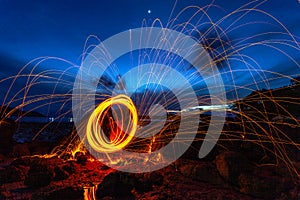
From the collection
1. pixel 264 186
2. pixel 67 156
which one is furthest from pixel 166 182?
pixel 67 156

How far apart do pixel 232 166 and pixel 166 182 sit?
169 cm

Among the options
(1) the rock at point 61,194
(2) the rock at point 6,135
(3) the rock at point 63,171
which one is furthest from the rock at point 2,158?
(1) the rock at point 61,194

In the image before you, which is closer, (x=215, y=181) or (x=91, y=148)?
(x=215, y=181)

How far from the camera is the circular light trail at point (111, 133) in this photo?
356 inches

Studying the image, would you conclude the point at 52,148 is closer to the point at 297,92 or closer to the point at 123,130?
the point at 123,130

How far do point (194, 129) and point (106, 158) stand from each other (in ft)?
11.2

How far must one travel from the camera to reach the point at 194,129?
29.9 feet

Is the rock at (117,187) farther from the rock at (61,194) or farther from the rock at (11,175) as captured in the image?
the rock at (11,175)

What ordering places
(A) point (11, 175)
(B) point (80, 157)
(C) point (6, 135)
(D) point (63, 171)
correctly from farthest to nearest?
1. (C) point (6, 135)
2. (B) point (80, 157)
3. (D) point (63, 171)
4. (A) point (11, 175)

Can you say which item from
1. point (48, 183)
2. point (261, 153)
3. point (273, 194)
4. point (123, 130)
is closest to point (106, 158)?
point (123, 130)

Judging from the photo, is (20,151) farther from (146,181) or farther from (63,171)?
(146,181)

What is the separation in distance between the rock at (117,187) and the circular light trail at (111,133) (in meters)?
3.24

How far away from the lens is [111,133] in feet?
35.8

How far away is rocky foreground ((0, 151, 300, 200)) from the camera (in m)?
5.34
